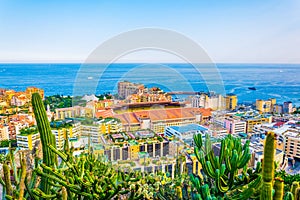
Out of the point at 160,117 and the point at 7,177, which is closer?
the point at 7,177

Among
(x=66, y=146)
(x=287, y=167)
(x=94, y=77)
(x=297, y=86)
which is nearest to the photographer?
(x=66, y=146)

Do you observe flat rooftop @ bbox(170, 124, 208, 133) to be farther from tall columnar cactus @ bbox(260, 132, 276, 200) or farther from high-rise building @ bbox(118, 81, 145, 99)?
tall columnar cactus @ bbox(260, 132, 276, 200)

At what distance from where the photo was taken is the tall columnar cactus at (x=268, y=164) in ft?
2.27

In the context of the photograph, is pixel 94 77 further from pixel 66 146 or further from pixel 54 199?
pixel 54 199

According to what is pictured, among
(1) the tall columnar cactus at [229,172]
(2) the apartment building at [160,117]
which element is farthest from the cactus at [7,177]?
(2) the apartment building at [160,117]

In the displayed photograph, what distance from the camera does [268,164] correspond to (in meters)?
0.72

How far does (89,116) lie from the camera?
234cm

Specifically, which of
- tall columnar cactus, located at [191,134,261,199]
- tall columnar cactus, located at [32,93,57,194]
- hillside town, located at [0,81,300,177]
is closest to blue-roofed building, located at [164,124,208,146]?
hillside town, located at [0,81,300,177]

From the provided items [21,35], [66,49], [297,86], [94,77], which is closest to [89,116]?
[94,77]

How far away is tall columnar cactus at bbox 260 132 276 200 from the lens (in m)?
0.69

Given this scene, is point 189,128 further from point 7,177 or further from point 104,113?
point 7,177

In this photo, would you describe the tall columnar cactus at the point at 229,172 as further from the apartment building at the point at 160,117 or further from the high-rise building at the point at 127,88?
the high-rise building at the point at 127,88

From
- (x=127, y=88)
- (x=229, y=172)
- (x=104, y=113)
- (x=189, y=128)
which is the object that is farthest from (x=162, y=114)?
(x=229, y=172)

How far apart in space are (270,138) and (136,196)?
930 mm
